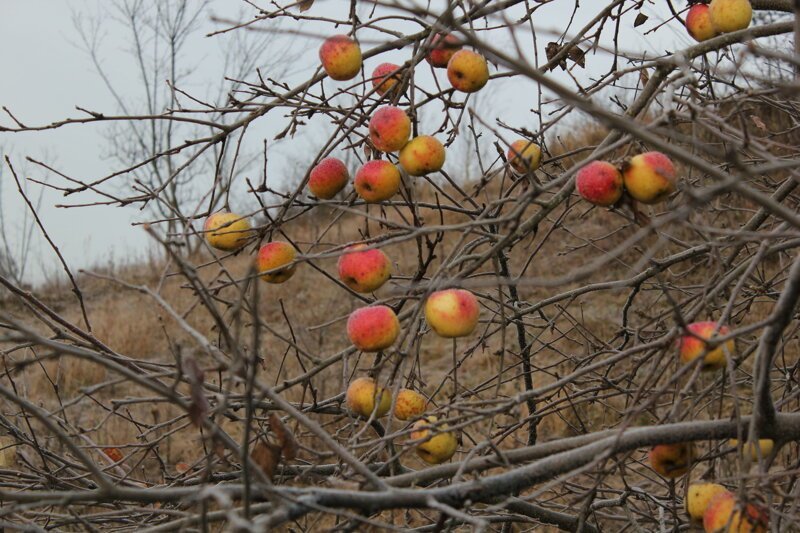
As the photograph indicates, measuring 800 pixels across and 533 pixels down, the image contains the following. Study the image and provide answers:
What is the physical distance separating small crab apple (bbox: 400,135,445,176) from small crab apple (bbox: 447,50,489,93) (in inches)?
8.4

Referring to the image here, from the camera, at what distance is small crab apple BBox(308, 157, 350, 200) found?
186cm

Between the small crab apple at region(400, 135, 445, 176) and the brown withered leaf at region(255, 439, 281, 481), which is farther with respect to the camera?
the small crab apple at region(400, 135, 445, 176)

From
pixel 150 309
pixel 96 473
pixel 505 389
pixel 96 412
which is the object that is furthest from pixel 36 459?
pixel 96 473

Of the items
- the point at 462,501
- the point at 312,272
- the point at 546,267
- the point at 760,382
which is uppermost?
the point at 312,272

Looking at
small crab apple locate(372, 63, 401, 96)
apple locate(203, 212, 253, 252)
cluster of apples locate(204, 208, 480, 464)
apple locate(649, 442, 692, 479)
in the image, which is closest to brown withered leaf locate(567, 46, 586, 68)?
small crab apple locate(372, 63, 401, 96)

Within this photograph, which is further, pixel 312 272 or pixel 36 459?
pixel 312 272

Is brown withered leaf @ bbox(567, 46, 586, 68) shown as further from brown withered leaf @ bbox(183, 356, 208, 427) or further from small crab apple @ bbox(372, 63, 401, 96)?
brown withered leaf @ bbox(183, 356, 208, 427)

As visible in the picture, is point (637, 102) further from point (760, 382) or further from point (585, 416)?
point (585, 416)

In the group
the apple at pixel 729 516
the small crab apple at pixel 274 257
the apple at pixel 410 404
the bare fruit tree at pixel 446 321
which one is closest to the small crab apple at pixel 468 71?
the bare fruit tree at pixel 446 321

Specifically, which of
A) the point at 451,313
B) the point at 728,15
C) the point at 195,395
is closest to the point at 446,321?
the point at 451,313

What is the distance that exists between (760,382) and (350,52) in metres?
1.13

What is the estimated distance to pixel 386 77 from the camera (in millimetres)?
1724

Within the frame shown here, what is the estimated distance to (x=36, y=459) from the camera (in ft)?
18.3

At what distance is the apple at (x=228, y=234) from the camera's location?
1735 mm
